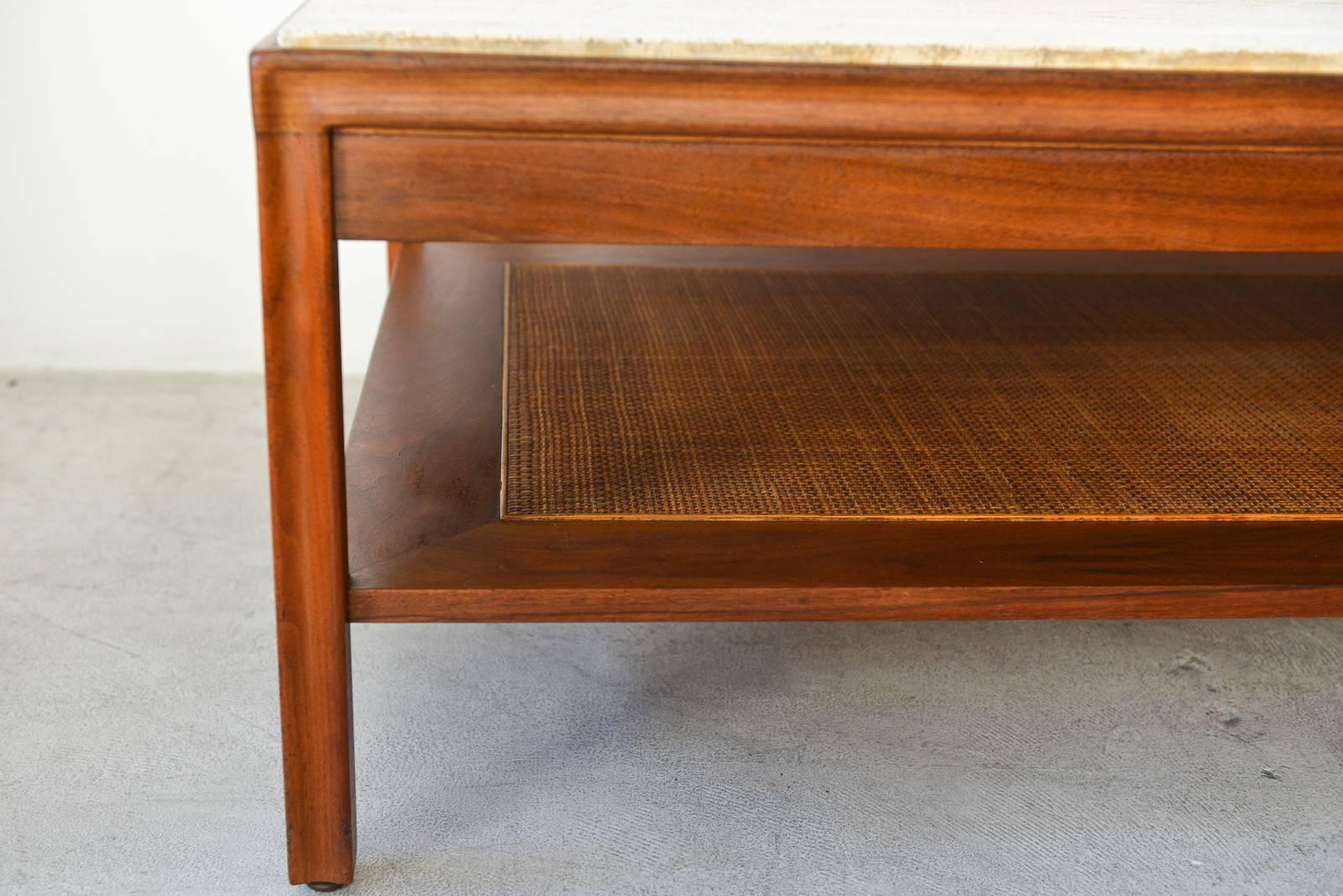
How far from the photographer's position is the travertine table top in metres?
0.74

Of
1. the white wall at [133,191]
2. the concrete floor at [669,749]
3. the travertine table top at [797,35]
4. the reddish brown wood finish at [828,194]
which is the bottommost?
the concrete floor at [669,749]

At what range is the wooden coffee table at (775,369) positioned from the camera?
2.48 feet

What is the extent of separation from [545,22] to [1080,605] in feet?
1.66

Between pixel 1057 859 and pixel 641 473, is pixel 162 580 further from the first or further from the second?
pixel 1057 859

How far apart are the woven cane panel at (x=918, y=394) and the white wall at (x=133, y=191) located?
2.27ft

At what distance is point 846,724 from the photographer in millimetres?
1139

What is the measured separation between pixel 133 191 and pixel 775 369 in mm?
1169

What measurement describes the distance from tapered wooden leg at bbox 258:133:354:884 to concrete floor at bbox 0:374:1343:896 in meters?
0.07

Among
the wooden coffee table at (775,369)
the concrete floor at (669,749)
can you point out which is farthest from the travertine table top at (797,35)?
the concrete floor at (669,749)

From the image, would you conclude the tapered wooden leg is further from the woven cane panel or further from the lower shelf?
the woven cane panel

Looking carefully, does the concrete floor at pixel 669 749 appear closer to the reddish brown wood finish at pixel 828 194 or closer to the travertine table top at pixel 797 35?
the reddish brown wood finish at pixel 828 194

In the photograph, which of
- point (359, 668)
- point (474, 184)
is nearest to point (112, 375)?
point (359, 668)

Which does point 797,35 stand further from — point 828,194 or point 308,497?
point 308,497

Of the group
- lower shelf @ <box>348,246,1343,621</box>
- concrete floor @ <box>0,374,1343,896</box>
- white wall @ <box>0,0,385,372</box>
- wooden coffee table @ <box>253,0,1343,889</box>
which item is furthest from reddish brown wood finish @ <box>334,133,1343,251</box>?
white wall @ <box>0,0,385,372</box>
